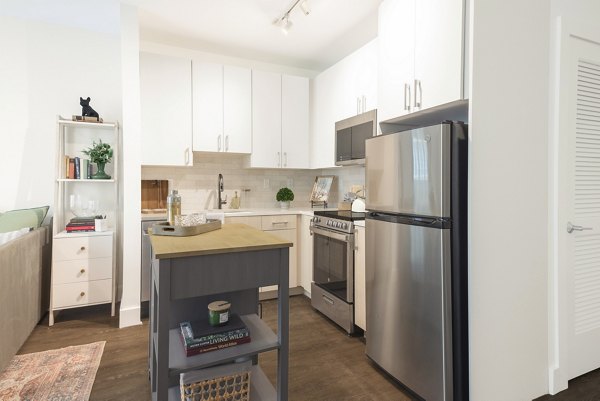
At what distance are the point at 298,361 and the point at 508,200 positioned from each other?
171cm

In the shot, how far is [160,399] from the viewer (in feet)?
4.17

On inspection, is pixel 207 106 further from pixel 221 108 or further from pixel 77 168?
pixel 77 168

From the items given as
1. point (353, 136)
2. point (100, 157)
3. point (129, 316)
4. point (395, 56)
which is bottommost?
point (129, 316)

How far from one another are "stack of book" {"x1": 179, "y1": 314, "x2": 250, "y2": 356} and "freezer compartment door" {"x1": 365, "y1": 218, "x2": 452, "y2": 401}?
96cm

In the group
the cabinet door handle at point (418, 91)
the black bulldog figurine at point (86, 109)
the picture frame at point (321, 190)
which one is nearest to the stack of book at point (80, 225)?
the black bulldog figurine at point (86, 109)

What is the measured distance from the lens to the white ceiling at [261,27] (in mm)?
2818

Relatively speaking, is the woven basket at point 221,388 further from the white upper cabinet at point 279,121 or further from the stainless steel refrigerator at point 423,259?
the white upper cabinet at point 279,121

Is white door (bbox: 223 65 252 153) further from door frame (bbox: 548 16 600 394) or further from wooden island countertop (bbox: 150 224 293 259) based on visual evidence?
door frame (bbox: 548 16 600 394)

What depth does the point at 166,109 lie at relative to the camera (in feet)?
10.9

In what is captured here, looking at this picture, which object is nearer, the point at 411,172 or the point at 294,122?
the point at 411,172

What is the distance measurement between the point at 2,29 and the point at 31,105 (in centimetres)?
72

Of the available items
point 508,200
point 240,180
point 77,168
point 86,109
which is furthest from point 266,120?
point 508,200

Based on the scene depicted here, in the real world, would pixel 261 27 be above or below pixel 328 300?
above

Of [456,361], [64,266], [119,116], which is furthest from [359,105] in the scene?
[64,266]
